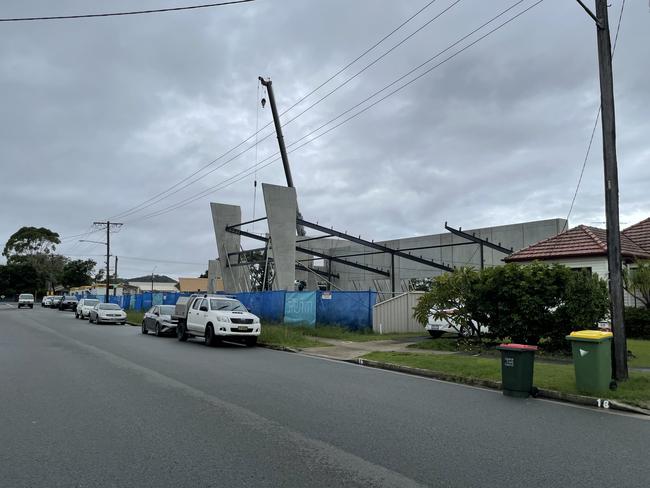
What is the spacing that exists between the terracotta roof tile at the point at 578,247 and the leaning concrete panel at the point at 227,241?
2488 cm

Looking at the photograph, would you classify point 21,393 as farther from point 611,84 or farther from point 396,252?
point 396,252

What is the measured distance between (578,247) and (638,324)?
4.66 metres

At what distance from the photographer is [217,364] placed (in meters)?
13.3

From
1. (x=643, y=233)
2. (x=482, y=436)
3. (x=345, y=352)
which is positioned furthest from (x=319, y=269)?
(x=482, y=436)

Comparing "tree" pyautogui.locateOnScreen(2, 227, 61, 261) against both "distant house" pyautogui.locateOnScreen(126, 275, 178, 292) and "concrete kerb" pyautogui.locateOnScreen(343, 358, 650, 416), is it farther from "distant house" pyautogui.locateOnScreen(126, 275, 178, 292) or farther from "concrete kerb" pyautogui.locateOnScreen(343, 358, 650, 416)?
"concrete kerb" pyautogui.locateOnScreen(343, 358, 650, 416)

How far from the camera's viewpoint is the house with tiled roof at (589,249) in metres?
22.0

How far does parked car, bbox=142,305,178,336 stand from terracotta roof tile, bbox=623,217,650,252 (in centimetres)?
Answer: 2096

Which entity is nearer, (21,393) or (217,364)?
(21,393)

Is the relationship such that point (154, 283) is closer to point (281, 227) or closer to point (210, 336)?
point (281, 227)

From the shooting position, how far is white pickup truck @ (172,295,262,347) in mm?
18406

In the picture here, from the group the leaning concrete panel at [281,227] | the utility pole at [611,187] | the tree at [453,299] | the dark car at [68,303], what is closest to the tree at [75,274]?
the dark car at [68,303]

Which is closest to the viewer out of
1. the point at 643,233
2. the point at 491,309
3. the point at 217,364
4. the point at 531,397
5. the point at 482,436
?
the point at 482,436

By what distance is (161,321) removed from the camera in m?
23.4

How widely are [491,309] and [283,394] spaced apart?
9113 mm
